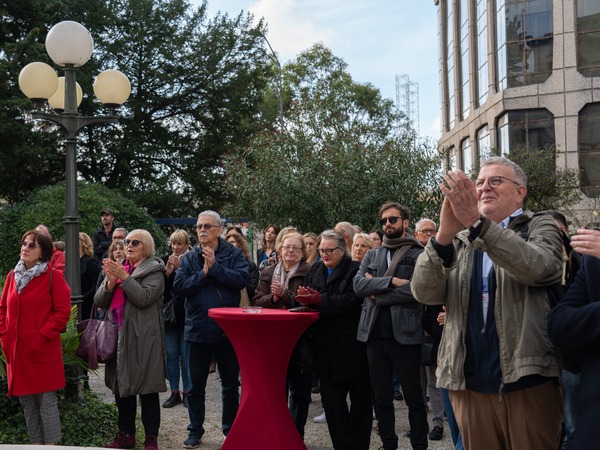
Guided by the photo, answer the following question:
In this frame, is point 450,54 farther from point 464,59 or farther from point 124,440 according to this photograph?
point 124,440

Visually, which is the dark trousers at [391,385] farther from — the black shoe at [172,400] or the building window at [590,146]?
the building window at [590,146]

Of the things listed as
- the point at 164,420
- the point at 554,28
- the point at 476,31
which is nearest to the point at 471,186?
the point at 164,420

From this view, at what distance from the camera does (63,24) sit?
8.22 m

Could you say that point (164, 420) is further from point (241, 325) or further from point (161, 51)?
point (161, 51)

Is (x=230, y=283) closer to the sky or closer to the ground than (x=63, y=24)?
closer to the ground

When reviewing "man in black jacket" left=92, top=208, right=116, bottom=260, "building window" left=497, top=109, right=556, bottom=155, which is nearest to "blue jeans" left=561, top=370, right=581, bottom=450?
"man in black jacket" left=92, top=208, right=116, bottom=260

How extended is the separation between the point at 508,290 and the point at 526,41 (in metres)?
34.4

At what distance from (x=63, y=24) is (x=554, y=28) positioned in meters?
30.5

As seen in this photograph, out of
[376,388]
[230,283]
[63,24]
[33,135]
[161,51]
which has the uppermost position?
[161,51]

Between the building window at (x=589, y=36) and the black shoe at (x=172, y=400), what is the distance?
30.4 meters

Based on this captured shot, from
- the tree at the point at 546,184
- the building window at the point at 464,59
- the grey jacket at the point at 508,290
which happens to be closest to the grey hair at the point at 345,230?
the grey jacket at the point at 508,290

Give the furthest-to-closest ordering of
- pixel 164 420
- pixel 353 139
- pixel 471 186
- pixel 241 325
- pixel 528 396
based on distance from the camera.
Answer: pixel 353 139
pixel 164 420
pixel 241 325
pixel 528 396
pixel 471 186

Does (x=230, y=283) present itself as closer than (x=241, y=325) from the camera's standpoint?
No

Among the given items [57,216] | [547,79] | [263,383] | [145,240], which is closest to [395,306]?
[263,383]
